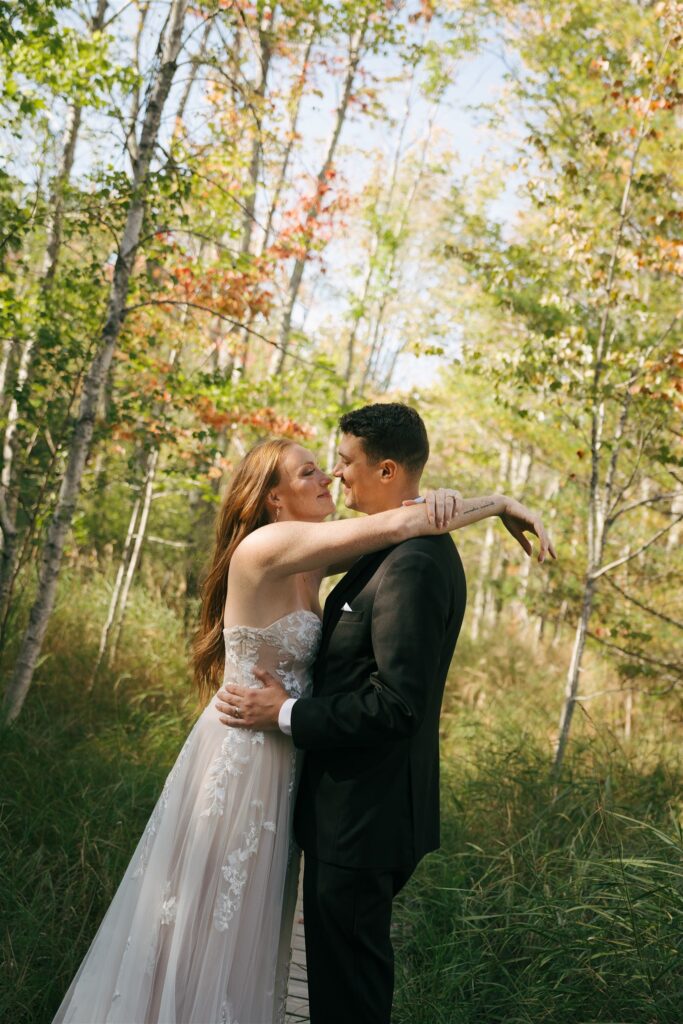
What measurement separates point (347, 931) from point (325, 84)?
1239 cm

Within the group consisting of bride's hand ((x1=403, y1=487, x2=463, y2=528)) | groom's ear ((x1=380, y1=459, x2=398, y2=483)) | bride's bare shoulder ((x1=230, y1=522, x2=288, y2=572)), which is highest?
groom's ear ((x1=380, y1=459, x2=398, y2=483))

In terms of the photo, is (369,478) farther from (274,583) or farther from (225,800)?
A: (225,800)

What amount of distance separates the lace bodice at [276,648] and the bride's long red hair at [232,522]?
A: 31 centimetres

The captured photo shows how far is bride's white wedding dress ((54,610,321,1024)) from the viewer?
242 centimetres

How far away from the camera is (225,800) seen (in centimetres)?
253

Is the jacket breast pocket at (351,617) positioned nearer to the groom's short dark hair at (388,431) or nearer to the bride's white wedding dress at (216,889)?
the bride's white wedding dress at (216,889)

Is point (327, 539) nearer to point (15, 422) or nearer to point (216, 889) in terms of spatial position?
point (216, 889)

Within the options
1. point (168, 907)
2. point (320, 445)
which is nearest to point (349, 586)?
point (168, 907)

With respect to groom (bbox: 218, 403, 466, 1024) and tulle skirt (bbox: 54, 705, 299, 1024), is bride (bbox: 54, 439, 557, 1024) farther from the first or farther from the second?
groom (bbox: 218, 403, 466, 1024)

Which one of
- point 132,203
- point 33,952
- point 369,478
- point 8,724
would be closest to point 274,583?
point 369,478

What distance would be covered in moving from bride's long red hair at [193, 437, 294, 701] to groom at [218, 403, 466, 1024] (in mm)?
479

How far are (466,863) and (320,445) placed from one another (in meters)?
5.15

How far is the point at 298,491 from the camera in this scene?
9.07ft

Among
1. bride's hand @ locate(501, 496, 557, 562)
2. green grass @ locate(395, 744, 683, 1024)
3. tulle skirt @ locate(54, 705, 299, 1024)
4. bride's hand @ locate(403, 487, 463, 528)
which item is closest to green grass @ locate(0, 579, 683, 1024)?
green grass @ locate(395, 744, 683, 1024)
